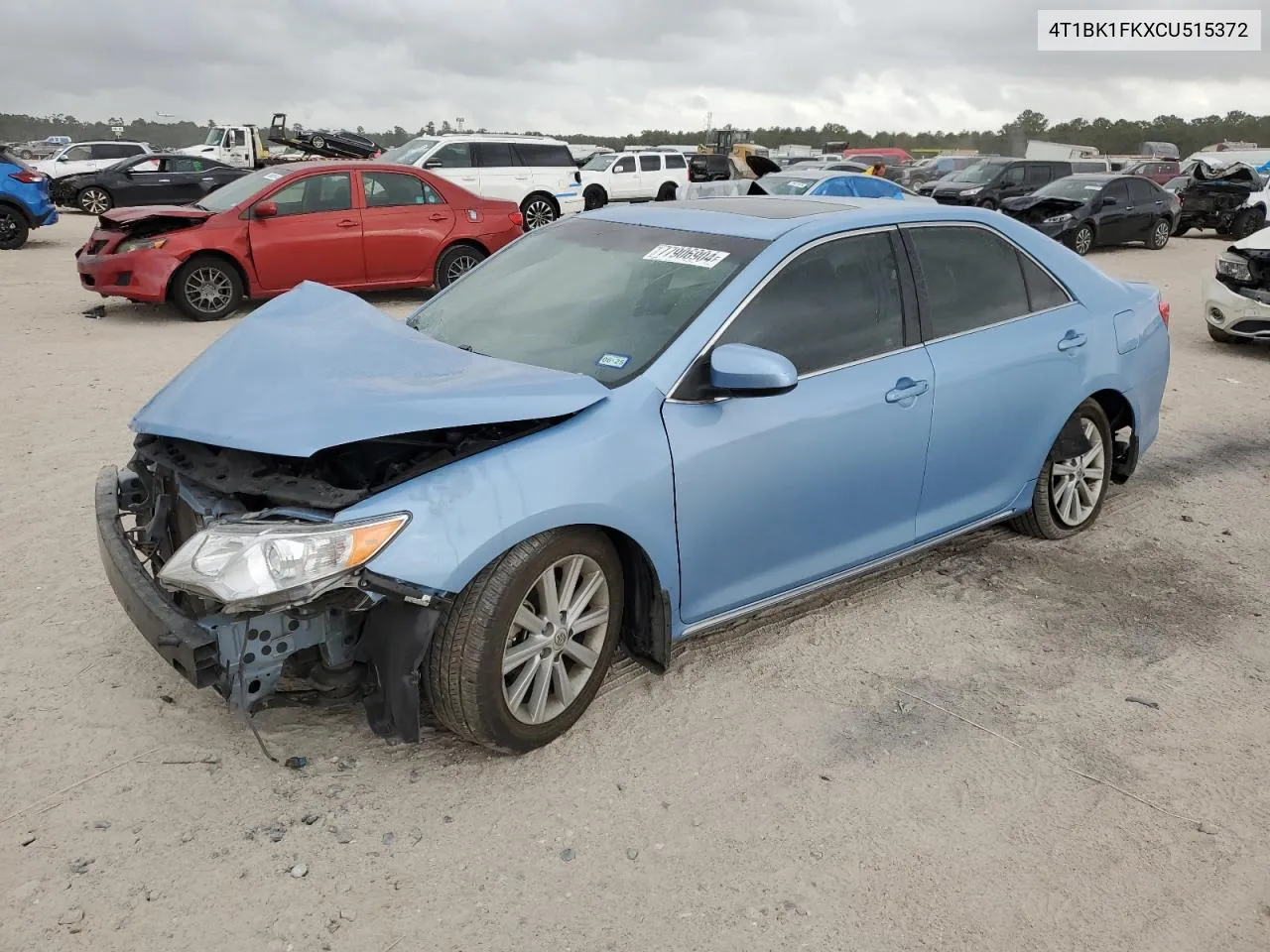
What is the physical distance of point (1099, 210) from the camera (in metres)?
18.0

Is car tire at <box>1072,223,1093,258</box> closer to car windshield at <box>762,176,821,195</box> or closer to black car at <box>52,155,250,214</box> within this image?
car windshield at <box>762,176,821,195</box>

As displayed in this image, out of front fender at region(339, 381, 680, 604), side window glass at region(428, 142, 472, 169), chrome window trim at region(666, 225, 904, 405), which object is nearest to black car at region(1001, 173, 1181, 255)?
side window glass at region(428, 142, 472, 169)

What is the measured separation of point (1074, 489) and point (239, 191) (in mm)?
9187

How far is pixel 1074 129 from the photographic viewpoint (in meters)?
88.1

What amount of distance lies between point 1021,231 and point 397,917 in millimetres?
3804

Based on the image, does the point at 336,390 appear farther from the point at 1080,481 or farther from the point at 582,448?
the point at 1080,481

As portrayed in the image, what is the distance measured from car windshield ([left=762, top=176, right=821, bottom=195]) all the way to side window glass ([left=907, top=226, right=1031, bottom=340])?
12871mm

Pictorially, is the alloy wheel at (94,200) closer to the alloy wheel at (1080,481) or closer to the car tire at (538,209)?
the car tire at (538,209)

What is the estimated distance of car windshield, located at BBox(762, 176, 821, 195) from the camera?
17016 mm

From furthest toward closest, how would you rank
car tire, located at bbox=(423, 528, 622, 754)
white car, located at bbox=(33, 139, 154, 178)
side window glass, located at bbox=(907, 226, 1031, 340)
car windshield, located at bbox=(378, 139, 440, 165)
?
white car, located at bbox=(33, 139, 154, 178) < car windshield, located at bbox=(378, 139, 440, 165) < side window glass, located at bbox=(907, 226, 1031, 340) < car tire, located at bbox=(423, 528, 622, 754)

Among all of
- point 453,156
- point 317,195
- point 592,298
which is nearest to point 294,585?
point 592,298

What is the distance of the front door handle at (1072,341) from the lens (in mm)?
4484

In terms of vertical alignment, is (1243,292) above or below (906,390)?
below

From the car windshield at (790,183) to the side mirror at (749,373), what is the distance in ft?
46.8
